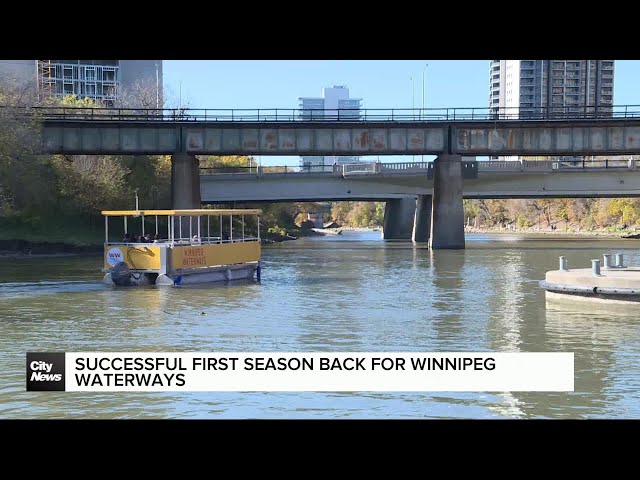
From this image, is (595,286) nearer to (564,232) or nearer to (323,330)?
(323,330)

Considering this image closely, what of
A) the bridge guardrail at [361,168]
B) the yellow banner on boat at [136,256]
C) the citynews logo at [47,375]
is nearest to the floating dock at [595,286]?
the yellow banner on boat at [136,256]

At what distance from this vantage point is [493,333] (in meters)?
24.8

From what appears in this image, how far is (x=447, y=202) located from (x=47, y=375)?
59915 mm

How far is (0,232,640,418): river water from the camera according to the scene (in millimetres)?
15562

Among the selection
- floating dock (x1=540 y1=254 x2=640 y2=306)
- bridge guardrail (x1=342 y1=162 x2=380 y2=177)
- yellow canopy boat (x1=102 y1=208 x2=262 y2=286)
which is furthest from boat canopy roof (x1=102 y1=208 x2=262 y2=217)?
bridge guardrail (x1=342 y1=162 x2=380 y2=177)

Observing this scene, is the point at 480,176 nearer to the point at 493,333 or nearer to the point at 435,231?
the point at 435,231

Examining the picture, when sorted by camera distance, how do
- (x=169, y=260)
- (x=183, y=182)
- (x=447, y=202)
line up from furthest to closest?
(x=447, y=202)
(x=183, y=182)
(x=169, y=260)

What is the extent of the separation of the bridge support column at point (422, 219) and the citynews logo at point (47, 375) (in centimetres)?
8601

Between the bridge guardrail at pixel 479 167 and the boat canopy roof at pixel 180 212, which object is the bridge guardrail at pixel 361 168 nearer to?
the bridge guardrail at pixel 479 167

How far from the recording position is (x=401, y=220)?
118438 millimetres

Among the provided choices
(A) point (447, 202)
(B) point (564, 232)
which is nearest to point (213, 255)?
(A) point (447, 202)

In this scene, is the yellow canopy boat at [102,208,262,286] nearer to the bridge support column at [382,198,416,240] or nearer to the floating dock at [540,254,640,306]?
the floating dock at [540,254,640,306]

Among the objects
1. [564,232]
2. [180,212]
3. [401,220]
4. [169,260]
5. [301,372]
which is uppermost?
[180,212]

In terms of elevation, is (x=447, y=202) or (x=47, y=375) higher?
(x=447, y=202)
